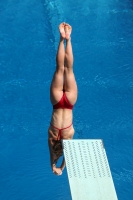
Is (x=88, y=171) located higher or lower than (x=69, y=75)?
lower

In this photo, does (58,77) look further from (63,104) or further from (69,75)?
(63,104)

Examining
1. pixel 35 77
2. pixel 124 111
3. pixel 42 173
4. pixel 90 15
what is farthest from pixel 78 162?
pixel 90 15

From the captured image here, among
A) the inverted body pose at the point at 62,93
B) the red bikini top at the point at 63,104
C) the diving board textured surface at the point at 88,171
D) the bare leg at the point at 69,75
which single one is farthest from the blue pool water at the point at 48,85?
the diving board textured surface at the point at 88,171

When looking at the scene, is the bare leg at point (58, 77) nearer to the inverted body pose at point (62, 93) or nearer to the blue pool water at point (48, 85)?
the inverted body pose at point (62, 93)

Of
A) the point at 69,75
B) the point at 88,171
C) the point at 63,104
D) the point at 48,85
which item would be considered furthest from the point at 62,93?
the point at 48,85

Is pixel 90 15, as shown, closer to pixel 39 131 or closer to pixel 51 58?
pixel 51 58

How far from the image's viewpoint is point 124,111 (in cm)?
870

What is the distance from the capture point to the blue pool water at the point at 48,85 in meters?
7.52

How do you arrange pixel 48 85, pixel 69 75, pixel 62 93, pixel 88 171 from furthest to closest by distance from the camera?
1. pixel 48 85
2. pixel 62 93
3. pixel 69 75
4. pixel 88 171

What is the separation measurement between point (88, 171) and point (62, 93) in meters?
1.33

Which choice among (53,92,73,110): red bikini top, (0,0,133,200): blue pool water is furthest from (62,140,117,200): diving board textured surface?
(0,0,133,200): blue pool water

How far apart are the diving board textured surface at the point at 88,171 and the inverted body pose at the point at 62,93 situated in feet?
2.46

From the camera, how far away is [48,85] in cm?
914

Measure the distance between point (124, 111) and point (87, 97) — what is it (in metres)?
0.88
